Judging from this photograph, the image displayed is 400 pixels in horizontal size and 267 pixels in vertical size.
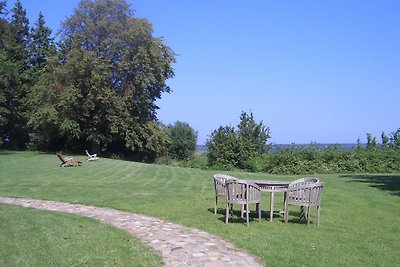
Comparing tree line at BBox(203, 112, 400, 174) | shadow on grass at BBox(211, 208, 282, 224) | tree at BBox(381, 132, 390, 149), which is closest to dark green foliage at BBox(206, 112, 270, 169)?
tree line at BBox(203, 112, 400, 174)

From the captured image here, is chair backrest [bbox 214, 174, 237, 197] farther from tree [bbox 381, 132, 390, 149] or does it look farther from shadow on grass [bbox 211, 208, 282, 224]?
tree [bbox 381, 132, 390, 149]

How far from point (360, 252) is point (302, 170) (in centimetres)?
1959

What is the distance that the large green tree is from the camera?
3447cm

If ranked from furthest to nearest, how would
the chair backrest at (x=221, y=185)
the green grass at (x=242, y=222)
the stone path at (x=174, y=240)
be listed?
the chair backrest at (x=221, y=185)
the green grass at (x=242, y=222)
the stone path at (x=174, y=240)

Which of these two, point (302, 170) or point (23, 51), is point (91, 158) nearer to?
point (302, 170)

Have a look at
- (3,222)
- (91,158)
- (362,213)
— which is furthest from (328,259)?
(91,158)

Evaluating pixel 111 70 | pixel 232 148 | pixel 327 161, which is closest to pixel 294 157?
pixel 327 161

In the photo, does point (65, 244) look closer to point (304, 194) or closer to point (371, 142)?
point (304, 194)

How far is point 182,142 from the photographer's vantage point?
40594mm

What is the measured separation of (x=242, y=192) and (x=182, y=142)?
31.8 m

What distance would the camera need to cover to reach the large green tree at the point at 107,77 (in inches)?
1357

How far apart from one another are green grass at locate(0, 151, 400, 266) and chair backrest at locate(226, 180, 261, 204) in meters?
0.54

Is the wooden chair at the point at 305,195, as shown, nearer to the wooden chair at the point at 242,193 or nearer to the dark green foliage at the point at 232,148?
the wooden chair at the point at 242,193

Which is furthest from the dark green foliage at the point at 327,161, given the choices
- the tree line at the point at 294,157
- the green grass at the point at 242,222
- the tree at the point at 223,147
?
the green grass at the point at 242,222
